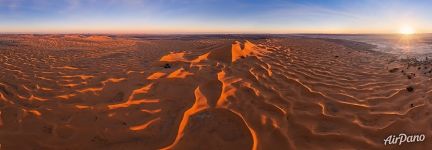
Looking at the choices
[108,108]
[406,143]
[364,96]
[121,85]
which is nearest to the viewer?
[406,143]

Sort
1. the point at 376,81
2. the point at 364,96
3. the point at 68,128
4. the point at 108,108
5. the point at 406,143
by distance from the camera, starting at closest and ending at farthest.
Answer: the point at 406,143, the point at 68,128, the point at 108,108, the point at 364,96, the point at 376,81

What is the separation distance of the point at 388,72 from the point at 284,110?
5.63 m

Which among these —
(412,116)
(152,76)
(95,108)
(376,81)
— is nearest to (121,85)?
(152,76)

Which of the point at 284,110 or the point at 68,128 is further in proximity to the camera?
the point at 284,110

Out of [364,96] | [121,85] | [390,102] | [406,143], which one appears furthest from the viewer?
[121,85]

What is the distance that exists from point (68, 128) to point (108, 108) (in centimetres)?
85

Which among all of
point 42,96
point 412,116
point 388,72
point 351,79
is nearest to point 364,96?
point 412,116

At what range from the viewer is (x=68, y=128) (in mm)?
3969

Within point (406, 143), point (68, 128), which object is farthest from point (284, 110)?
point (68, 128)

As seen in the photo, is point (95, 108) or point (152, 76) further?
point (152, 76)

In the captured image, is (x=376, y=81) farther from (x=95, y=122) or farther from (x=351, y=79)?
(x=95, y=122)

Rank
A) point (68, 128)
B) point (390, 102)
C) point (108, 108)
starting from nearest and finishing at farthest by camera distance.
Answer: point (68, 128)
point (108, 108)
point (390, 102)

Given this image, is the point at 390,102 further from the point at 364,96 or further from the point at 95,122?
the point at 95,122

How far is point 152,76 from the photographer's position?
695 centimetres
